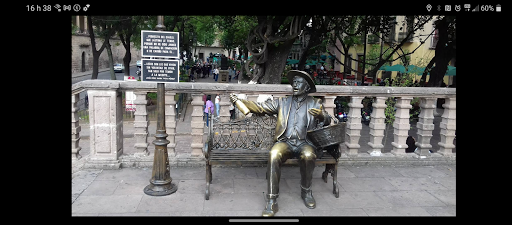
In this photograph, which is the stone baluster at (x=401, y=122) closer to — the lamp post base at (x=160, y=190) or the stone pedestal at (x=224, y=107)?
the stone pedestal at (x=224, y=107)

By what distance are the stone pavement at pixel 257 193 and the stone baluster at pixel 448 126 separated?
17.3 inches

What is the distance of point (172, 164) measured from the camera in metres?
5.80

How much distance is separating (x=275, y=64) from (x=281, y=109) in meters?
9.99

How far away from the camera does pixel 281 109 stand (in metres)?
4.86

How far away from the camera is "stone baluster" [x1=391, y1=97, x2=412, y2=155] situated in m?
5.99

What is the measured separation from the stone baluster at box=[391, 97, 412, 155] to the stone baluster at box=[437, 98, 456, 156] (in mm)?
695

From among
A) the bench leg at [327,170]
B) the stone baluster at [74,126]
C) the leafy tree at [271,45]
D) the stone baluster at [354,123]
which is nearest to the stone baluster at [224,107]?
the bench leg at [327,170]

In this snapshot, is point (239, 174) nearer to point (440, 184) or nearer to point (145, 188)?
point (145, 188)

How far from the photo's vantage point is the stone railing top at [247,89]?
17.8 ft

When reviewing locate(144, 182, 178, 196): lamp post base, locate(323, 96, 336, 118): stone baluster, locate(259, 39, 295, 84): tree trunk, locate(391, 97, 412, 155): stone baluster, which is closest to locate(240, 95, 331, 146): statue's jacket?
locate(323, 96, 336, 118): stone baluster

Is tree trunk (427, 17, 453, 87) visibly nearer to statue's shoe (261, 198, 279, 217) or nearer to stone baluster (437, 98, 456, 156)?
stone baluster (437, 98, 456, 156)

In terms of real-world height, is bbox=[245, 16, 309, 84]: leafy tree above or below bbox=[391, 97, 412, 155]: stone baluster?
above

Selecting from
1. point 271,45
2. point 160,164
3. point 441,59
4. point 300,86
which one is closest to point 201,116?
point 160,164

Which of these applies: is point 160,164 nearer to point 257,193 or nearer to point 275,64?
point 257,193
